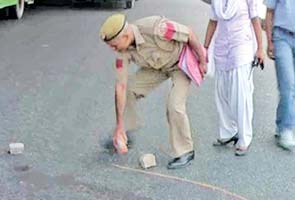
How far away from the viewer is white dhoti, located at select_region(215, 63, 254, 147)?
5.81 meters

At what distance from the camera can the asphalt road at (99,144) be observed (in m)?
5.02

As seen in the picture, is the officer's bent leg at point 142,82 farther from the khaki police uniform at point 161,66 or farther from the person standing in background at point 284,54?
the person standing in background at point 284,54

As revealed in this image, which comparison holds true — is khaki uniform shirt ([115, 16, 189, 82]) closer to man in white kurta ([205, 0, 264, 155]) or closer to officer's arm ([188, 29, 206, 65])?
officer's arm ([188, 29, 206, 65])

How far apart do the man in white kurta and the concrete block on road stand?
84cm

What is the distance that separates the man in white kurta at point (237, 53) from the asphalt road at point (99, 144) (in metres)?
0.34

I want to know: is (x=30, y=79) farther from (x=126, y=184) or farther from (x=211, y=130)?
(x=126, y=184)

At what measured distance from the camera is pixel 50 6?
65.7 ft

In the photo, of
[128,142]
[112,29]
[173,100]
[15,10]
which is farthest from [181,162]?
[15,10]

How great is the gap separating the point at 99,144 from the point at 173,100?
985 millimetres

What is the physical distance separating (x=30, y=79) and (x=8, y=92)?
2.71 feet

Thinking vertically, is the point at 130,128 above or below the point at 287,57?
below

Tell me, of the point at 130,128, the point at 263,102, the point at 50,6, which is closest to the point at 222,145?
the point at 130,128

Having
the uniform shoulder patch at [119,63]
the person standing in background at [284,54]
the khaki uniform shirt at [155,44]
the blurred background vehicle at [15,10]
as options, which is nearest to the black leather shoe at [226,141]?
the person standing in background at [284,54]

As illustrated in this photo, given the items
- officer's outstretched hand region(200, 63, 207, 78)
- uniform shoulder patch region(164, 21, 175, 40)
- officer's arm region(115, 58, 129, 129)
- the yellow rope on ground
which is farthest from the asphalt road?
uniform shoulder patch region(164, 21, 175, 40)
